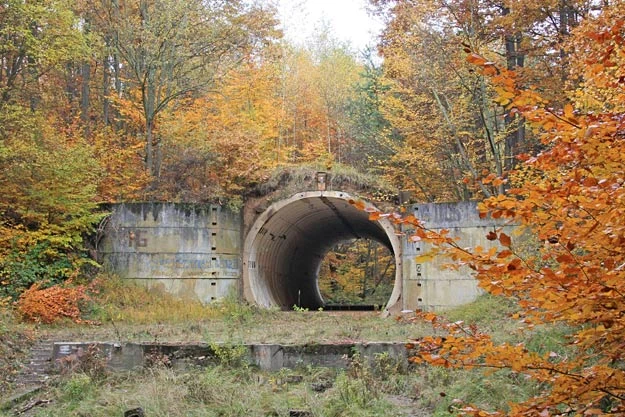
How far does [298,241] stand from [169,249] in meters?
6.63

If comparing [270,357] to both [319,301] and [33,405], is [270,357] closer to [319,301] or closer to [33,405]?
[33,405]

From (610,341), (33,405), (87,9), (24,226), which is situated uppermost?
(87,9)

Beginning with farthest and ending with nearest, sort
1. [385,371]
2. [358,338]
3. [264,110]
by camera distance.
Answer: [264,110], [358,338], [385,371]

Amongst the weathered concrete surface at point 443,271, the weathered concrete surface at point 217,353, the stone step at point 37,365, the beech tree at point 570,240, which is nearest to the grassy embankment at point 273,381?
the weathered concrete surface at point 217,353

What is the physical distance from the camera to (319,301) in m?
27.4

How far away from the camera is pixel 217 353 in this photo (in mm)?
10758

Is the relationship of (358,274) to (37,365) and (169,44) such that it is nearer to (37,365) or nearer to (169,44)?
(169,44)

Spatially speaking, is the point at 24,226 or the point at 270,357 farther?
the point at 24,226

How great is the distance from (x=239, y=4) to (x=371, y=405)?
18162 mm

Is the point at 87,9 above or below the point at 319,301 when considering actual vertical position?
above

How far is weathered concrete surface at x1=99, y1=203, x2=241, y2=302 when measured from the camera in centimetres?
1684

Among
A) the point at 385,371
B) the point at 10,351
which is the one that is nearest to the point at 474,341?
the point at 385,371

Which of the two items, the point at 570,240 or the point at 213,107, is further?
the point at 213,107

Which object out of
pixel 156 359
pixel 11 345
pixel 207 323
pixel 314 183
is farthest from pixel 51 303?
pixel 314 183
